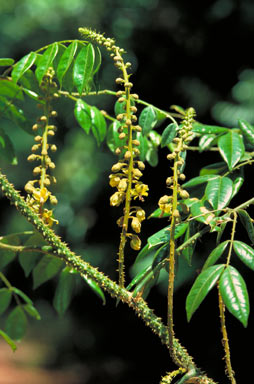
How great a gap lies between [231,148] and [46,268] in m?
0.47

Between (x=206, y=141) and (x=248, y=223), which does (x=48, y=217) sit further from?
(x=206, y=141)

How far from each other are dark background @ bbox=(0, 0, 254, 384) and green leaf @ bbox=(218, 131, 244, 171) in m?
1.67

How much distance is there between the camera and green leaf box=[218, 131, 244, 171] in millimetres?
963

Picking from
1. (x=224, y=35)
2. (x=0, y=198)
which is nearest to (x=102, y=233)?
(x=224, y=35)

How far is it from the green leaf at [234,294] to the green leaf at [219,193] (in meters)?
0.15

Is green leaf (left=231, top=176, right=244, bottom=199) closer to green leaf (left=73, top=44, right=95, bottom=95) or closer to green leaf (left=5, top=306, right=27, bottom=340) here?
green leaf (left=73, top=44, right=95, bottom=95)

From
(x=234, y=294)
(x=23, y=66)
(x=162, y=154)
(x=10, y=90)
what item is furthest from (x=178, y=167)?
(x=162, y=154)

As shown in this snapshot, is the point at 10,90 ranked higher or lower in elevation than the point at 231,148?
higher

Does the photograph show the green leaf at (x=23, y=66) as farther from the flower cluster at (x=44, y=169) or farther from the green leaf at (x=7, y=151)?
the green leaf at (x=7, y=151)

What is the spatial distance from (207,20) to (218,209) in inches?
127

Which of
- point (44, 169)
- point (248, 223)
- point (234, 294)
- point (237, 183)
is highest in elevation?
point (44, 169)

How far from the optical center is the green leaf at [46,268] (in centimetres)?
109

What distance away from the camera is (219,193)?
2.90 ft

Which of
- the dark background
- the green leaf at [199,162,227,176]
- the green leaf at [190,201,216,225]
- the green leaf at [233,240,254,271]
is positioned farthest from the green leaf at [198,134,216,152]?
the dark background
